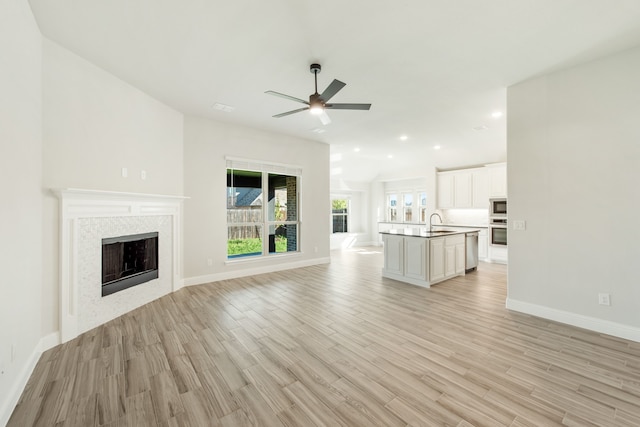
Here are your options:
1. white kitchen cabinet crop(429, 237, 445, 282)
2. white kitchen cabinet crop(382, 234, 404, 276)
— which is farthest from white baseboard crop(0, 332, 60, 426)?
white kitchen cabinet crop(429, 237, 445, 282)

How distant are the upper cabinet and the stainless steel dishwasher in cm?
182

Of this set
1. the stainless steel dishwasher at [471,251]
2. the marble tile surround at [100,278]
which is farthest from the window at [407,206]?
the marble tile surround at [100,278]

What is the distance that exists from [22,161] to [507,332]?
4.88 metres

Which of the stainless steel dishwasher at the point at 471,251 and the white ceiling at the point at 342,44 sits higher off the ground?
the white ceiling at the point at 342,44

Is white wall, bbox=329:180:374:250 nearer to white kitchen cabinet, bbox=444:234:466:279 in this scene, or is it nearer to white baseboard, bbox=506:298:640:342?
white kitchen cabinet, bbox=444:234:466:279

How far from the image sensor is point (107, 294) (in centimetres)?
328

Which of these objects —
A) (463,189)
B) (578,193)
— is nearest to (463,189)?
(463,189)

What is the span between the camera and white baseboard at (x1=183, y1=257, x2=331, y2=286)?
484cm

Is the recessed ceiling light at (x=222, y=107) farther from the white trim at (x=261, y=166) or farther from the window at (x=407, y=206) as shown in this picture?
the window at (x=407, y=206)

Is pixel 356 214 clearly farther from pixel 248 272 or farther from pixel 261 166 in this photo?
pixel 248 272

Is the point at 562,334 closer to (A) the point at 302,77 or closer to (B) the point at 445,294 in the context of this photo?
(B) the point at 445,294

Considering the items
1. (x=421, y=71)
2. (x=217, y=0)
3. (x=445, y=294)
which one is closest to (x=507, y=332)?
(x=445, y=294)

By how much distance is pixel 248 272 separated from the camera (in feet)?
18.1

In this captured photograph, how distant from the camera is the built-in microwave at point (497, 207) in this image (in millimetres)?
6727
